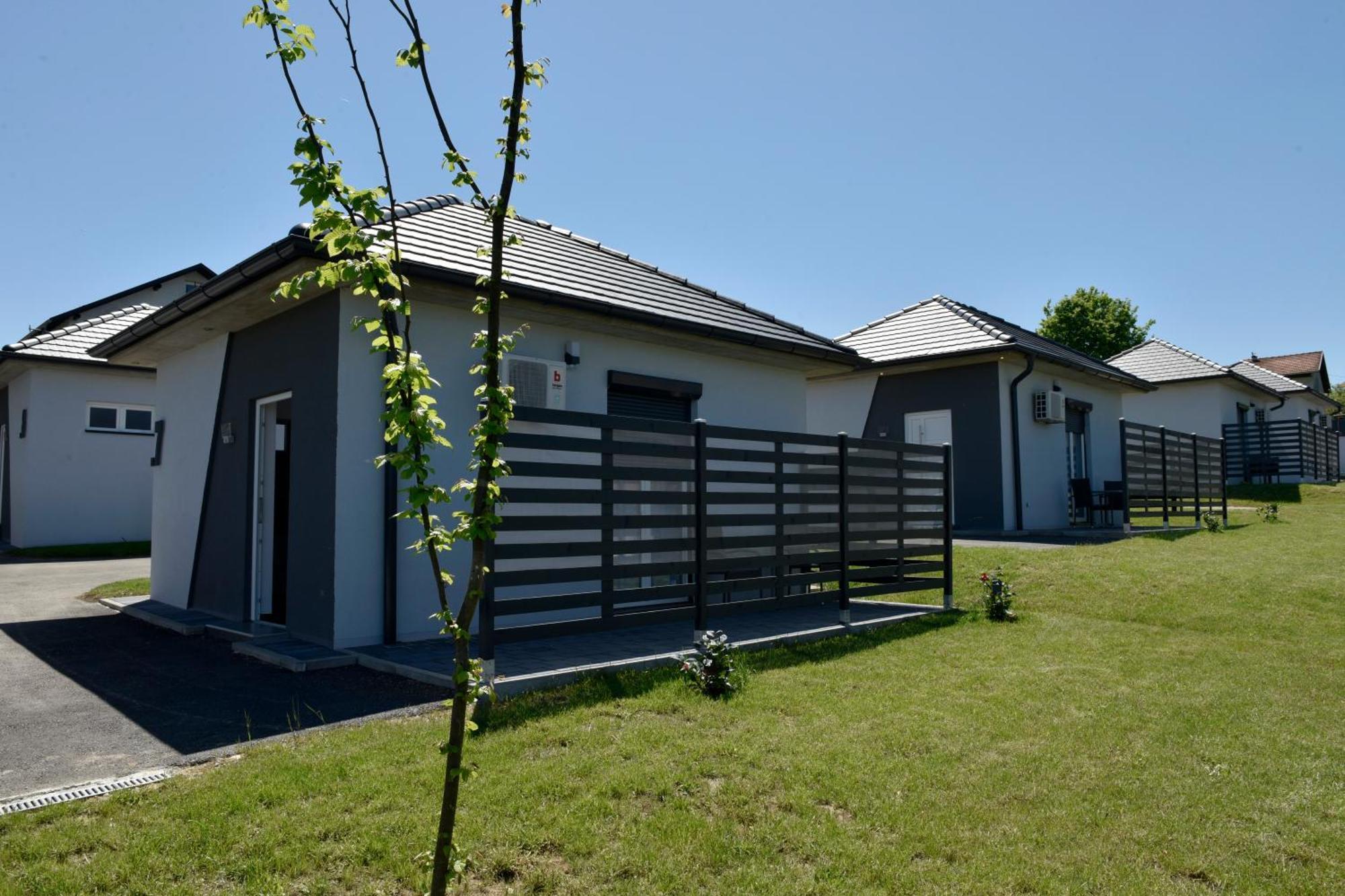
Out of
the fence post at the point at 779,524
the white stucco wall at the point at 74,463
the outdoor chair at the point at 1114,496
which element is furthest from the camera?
the white stucco wall at the point at 74,463

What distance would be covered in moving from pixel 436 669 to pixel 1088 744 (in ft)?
13.7

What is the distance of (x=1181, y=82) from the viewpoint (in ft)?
36.1

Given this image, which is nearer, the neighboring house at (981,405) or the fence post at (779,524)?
the fence post at (779,524)

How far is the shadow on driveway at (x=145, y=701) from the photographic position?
14.1 feet

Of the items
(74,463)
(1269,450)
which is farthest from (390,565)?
(1269,450)

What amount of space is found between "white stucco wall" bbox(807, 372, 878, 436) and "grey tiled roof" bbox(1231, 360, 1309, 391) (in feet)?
71.8

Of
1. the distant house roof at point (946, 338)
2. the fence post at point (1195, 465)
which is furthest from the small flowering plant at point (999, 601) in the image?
the fence post at point (1195, 465)

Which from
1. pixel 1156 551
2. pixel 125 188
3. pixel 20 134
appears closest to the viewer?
pixel 125 188

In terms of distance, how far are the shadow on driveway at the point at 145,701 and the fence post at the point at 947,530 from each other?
19.0ft

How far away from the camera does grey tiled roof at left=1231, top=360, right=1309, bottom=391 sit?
33062 mm

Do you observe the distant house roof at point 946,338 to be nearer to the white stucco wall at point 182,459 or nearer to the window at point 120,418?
the white stucco wall at point 182,459

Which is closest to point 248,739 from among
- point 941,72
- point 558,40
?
point 558,40

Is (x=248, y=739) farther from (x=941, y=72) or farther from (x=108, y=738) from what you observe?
(x=941, y=72)

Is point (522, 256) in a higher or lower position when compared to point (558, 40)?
higher
